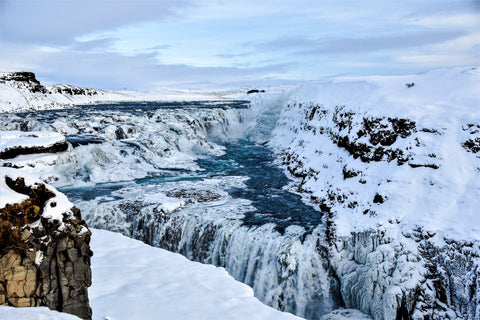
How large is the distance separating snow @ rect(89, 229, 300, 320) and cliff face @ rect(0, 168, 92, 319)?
0.88m

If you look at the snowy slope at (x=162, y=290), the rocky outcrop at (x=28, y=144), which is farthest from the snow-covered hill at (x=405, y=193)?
the rocky outcrop at (x=28, y=144)

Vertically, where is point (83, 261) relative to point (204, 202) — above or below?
above

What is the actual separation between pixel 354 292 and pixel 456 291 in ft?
8.06

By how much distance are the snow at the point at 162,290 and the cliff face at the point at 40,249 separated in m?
0.88

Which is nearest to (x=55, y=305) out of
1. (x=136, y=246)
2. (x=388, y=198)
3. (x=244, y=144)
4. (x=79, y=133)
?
(x=136, y=246)

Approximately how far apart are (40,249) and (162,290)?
91.4 inches

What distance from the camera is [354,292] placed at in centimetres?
1016

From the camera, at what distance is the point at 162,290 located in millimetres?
6336

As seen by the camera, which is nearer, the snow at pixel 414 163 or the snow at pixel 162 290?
the snow at pixel 162 290

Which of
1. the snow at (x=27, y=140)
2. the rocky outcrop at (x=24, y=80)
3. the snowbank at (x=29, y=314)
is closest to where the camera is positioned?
the snowbank at (x=29, y=314)

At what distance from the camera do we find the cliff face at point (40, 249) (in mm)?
4441

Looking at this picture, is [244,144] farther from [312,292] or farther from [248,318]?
[248,318]

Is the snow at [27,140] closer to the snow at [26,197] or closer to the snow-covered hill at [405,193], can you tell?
the snow-covered hill at [405,193]

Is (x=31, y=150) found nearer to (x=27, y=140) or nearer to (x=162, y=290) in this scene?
(x=27, y=140)
